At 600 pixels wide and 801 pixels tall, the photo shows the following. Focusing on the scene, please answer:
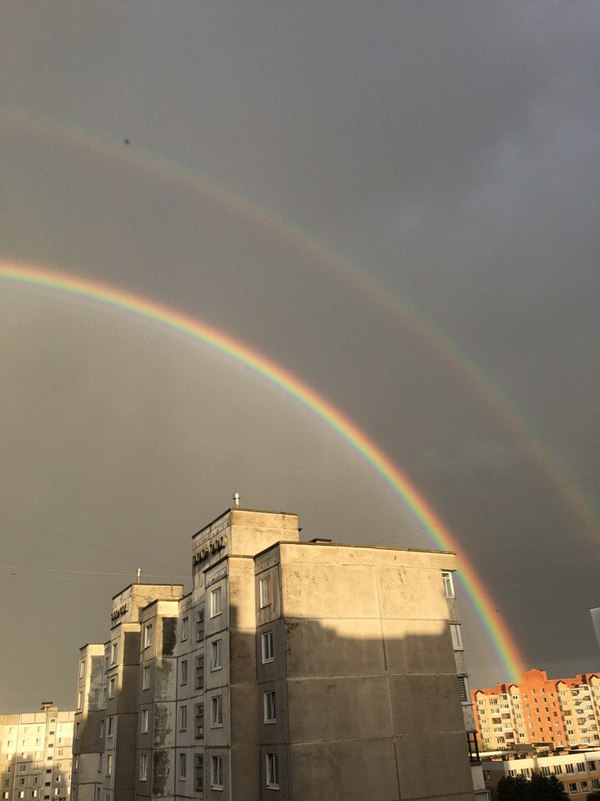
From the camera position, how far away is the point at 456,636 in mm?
43688

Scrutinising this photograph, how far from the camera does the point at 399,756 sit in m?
36.4

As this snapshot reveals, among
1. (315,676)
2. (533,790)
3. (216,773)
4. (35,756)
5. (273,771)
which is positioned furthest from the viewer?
(35,756)

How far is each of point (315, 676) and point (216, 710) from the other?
783cm

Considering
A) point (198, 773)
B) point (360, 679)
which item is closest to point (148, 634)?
point (198, 773)

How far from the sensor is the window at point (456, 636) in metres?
43.4

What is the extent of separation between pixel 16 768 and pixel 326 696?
16018 cm

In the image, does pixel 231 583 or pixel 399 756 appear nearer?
pixel 399 756

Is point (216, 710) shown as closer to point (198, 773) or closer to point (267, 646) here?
point (267, 646)

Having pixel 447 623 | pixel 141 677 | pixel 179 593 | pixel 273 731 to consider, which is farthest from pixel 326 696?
pixel 179 593

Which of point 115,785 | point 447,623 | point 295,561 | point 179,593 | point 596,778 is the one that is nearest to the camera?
point 295,561

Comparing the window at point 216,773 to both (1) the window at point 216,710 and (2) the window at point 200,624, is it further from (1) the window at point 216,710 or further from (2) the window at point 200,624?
(2) the window at point 200,624

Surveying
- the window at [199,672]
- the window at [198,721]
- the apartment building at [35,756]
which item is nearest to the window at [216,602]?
the window at [199,672]

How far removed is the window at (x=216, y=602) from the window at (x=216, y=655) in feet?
5.80

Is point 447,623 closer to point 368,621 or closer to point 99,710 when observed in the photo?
point 368,621
